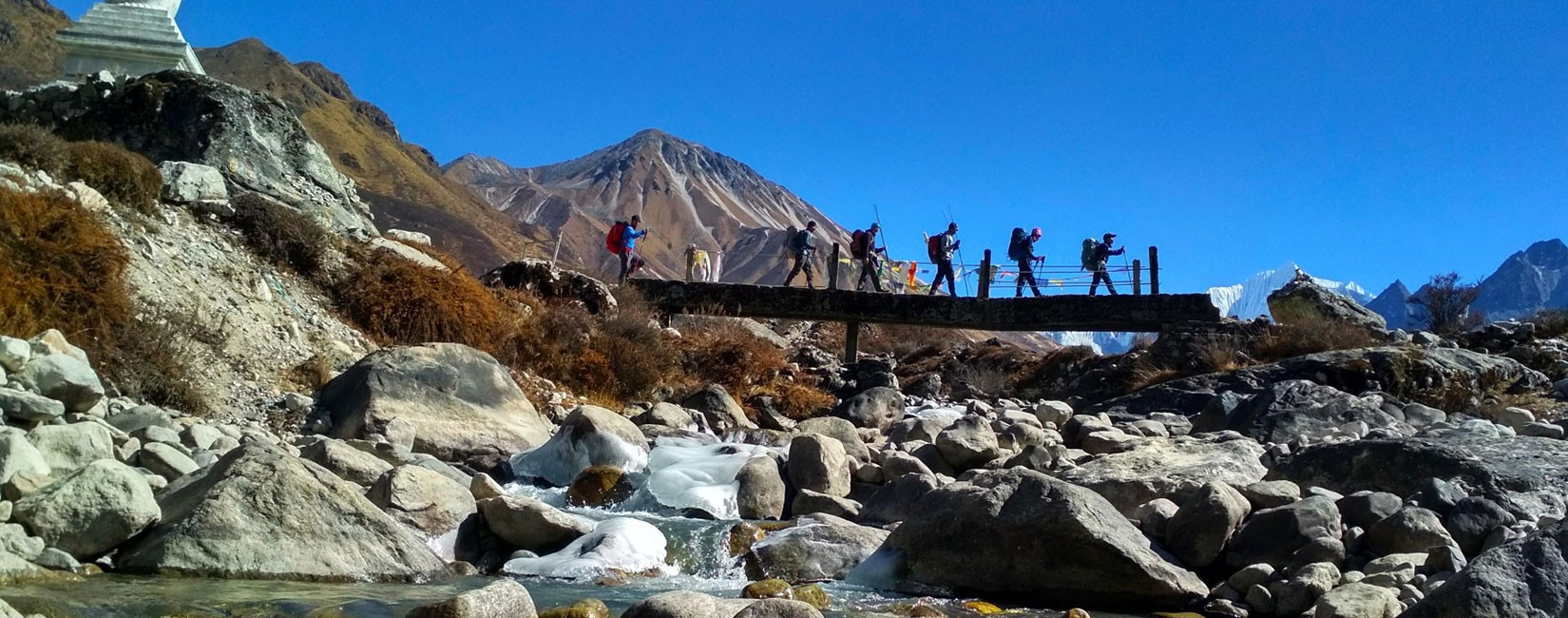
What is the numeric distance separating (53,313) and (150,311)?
912 millimetres

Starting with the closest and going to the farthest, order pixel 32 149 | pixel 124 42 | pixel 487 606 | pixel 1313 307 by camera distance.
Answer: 1. pixel 487 606
2. pixel 32 149
3. pixel 124 42
4. pixel 1313 307

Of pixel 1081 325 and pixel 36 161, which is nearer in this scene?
pixel 36 161

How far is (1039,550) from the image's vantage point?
6324 mm

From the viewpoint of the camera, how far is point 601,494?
9062mm

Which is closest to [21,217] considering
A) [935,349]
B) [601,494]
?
[601,494]

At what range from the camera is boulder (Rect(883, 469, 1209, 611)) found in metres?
6.13

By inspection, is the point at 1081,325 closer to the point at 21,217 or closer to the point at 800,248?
the point at 800,248

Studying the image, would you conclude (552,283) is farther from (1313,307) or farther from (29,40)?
(29,40)

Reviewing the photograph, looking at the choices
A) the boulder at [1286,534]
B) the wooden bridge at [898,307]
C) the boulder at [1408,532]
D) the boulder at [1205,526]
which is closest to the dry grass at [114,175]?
the wooden bridge at [898,307]

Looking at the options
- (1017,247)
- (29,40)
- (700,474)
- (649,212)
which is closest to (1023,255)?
(1017,247)

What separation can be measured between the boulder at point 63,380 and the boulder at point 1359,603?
729 centimetres

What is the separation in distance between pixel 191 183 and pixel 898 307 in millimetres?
11708

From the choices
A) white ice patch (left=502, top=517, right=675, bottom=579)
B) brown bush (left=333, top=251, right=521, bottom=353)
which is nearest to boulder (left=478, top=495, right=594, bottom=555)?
white ice patch (left=502, top=517, right=675, bottom=579)

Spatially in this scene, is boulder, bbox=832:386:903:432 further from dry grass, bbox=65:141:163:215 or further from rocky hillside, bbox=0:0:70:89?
rocky hillside, bbox=0:0:70:89
